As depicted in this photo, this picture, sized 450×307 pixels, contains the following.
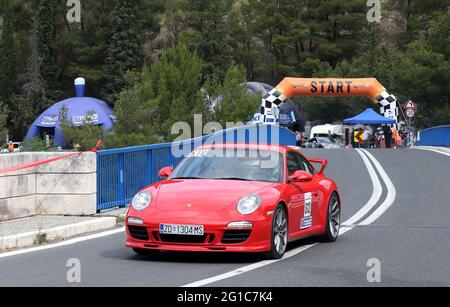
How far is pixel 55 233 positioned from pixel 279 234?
353 cm

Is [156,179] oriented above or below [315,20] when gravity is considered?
below

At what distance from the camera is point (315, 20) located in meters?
98.8

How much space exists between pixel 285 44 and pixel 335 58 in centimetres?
719

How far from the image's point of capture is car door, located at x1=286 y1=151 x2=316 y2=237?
1084 cm

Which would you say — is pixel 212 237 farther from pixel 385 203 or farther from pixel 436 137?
pixel 436 137

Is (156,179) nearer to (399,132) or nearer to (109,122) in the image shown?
(399,132)

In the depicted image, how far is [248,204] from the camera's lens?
392 inches

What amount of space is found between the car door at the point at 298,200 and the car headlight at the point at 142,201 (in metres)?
1.70

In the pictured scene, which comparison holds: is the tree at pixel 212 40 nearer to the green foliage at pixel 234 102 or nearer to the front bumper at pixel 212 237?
the green foliage at pixel 234 102

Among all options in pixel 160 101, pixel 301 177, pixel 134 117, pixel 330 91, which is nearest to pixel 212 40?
pixel 330 91

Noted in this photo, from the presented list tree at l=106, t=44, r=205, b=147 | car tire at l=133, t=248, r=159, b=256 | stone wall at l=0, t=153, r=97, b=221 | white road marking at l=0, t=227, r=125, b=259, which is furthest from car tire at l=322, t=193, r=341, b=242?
tree at l=106, t=44, r=205, b=147

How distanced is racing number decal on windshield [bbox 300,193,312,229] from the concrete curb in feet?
11.2

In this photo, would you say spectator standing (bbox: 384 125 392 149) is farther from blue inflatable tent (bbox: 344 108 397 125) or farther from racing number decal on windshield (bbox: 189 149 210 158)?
racing number decal on windshield (bbox: 189 149 210 158)
